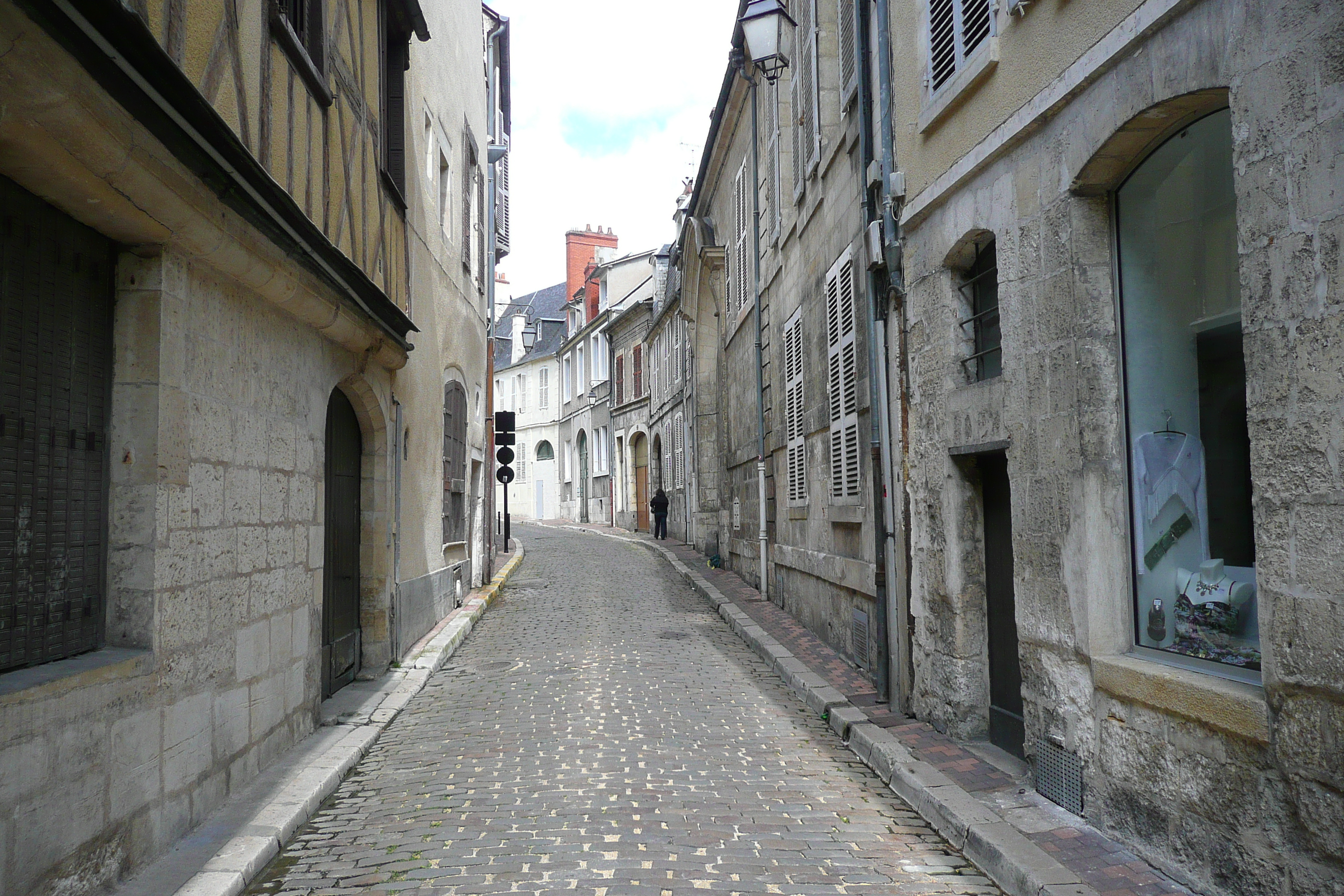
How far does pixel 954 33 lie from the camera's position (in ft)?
17.5

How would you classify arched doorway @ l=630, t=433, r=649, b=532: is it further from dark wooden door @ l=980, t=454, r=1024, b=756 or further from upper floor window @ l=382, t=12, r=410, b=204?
dark wooden door @ l=980, t=454, r=1024, b=756

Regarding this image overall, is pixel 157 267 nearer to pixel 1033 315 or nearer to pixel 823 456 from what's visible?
pixel 1033 315

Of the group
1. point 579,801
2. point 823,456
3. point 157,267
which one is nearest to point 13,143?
point 157,267

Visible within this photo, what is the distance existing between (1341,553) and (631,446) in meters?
27.9

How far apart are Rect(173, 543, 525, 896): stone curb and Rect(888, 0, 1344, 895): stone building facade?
340cm

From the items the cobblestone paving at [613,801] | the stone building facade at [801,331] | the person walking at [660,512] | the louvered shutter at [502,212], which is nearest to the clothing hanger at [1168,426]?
the cobblestone paving at [613,801]

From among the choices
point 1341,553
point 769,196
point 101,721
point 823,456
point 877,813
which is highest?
point 769,196

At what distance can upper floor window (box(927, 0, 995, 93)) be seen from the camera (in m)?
5.02

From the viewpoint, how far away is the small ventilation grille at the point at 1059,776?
413 centimetres

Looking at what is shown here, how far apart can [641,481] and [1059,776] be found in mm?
25792

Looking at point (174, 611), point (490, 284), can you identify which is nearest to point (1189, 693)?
point (174, 611)

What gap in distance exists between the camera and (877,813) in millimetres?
4586

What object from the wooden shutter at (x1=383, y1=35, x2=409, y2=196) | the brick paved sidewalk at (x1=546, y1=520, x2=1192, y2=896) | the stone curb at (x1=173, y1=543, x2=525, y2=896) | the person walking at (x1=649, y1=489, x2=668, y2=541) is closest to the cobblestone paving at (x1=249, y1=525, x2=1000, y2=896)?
the stone curb at (x1=173, y1=543, x2=525, y2=896)

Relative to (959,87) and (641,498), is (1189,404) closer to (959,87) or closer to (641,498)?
(959,87)
